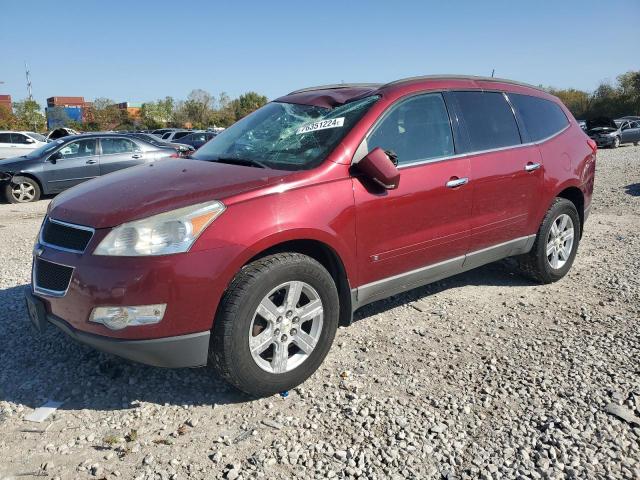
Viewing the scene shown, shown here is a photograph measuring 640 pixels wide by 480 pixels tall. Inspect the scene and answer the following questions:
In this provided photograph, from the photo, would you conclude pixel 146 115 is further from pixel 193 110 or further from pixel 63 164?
pixel 63 164

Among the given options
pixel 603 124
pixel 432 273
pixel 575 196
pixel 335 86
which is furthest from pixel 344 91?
pixel 603 124

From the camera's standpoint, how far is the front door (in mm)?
3312

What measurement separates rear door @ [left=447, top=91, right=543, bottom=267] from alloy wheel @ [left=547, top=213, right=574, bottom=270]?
456 mm

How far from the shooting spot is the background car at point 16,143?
17703 millimetres

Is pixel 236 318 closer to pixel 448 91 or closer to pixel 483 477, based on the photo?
pixel 483 477

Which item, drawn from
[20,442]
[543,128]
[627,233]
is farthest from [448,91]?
[627,233]

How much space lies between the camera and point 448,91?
395cm

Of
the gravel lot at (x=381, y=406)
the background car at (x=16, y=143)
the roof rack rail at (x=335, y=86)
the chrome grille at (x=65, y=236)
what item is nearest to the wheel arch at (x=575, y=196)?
the gravel lot at (x=381, y=406)

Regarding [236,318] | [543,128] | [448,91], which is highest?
[448,91]

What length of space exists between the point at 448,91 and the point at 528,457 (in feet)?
8.76

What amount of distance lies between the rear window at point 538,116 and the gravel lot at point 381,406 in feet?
5.19

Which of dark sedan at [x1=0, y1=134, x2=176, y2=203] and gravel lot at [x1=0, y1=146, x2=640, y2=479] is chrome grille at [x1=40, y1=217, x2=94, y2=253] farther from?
dark sedan at [x1=0, y1=134, x2=176, y2=203]

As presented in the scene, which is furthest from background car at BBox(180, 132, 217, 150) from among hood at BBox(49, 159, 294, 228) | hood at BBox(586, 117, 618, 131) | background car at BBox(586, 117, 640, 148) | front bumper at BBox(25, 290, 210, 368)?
front bumper at BBox(25, 290, 210, 368)

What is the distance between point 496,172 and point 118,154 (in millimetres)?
10000
